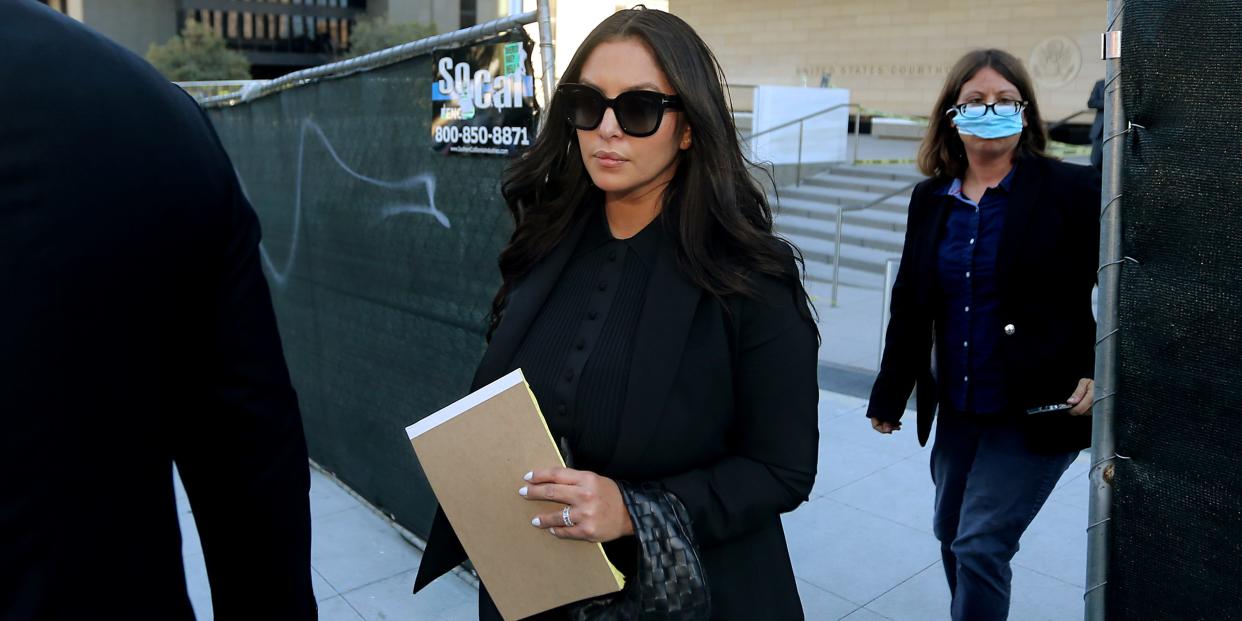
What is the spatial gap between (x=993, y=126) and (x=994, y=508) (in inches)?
44.4

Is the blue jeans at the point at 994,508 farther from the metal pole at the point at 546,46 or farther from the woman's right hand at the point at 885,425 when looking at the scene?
the metal pole at the point at 546,46

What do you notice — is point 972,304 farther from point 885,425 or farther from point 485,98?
point 485,98

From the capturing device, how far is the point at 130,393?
3.91 feet

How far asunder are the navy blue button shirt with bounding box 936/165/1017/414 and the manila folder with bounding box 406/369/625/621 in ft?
5.29

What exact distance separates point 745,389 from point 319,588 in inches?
112

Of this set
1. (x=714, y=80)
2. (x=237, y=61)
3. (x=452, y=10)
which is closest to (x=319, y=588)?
(x=714, y=80)

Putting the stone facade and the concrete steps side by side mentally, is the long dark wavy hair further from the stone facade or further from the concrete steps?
the stone facade

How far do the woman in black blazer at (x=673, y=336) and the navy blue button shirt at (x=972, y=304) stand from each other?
119 cm

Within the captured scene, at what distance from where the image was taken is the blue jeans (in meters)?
2.88

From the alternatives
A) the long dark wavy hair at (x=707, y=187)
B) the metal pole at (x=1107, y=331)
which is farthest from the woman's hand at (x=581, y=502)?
the metal pole at (x=1107, y=331)

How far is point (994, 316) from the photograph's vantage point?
2959 millimetres

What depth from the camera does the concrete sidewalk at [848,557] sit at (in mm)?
3898

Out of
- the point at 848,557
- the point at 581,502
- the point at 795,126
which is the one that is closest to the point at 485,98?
the point at 581,502

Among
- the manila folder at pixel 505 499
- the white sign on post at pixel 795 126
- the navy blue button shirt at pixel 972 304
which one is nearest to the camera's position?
the manila folder at pixel 505 499
